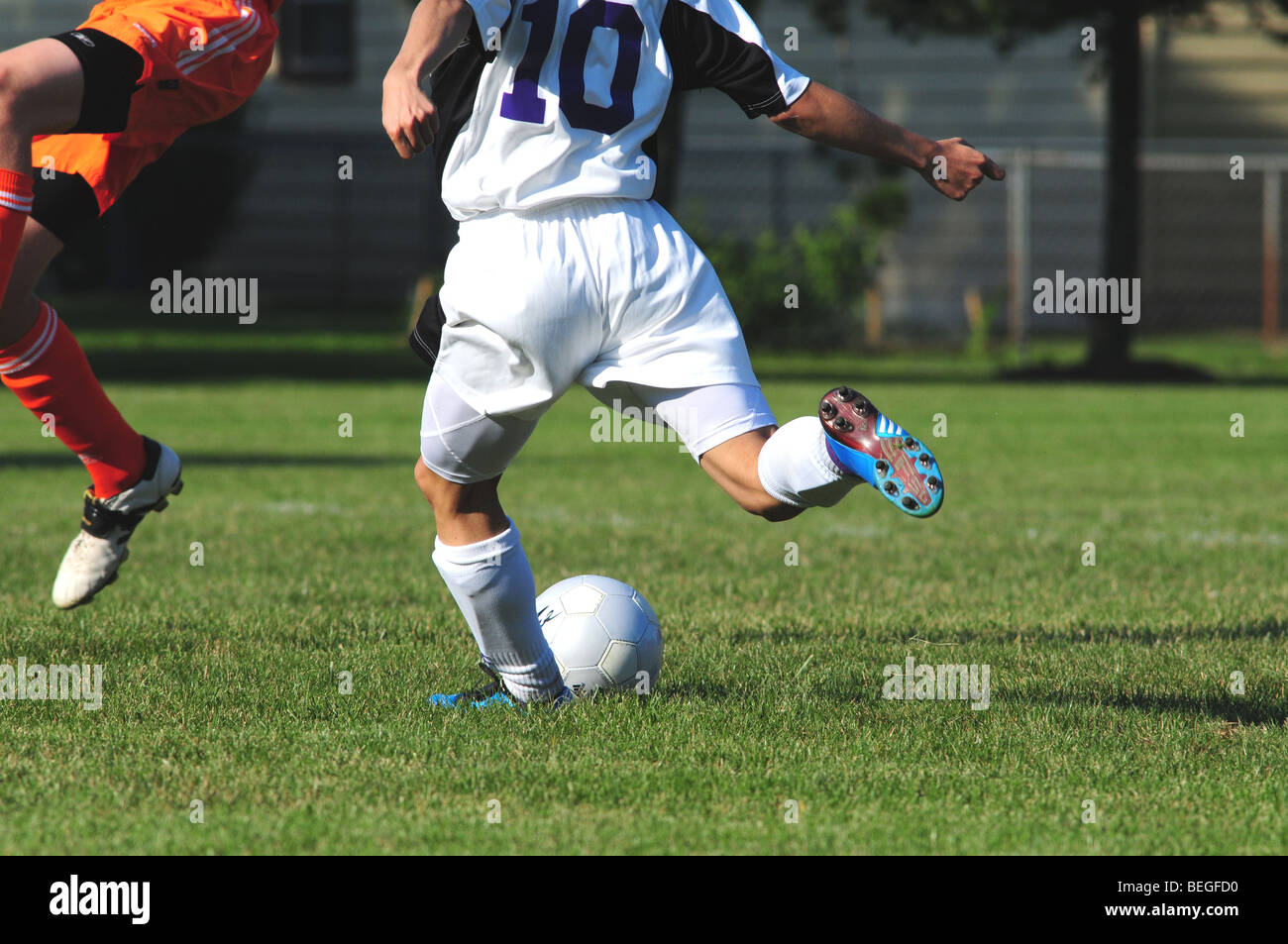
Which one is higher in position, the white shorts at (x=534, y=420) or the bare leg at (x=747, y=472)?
the white shorts at (x=534, y=420)

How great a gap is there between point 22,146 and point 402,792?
1.99 m

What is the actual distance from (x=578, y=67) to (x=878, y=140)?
2.51ft

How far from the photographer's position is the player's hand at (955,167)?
13.1 feet

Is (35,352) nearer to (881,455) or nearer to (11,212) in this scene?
(11,212)

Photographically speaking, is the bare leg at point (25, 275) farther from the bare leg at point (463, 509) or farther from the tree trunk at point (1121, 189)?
the tree trunk at point (1121, 189)

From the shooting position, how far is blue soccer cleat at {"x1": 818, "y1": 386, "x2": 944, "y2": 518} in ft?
10.6

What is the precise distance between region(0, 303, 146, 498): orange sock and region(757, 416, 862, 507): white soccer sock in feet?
8.17

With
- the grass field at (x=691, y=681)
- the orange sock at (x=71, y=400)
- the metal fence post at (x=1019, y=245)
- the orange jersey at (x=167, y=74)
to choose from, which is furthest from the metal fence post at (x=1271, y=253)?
the orange sock at (x=71, y=400)

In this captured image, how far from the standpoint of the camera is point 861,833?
331cm

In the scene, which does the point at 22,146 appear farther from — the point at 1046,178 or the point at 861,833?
the point at 1046,178

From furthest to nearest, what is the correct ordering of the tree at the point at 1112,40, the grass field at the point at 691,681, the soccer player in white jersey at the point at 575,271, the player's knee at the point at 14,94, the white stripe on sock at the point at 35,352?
the tree at the point at 1112,40 → the white stripe on sock at the point at 35,352 → the player's knee at the point at 14,94 → the soccer player in white jersey at the point at 575,271 → the grass field at the point at 691,681

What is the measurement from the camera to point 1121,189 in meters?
18.8

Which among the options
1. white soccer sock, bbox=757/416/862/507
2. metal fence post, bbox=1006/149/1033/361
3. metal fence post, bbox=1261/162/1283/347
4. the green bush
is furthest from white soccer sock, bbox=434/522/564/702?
metal fence post, bbox=1261/162/1283/347
